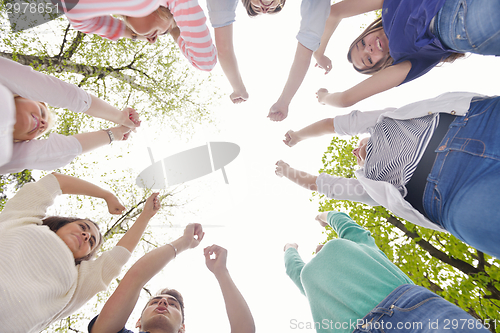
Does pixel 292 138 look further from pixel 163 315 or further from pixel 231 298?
pixel 163 315

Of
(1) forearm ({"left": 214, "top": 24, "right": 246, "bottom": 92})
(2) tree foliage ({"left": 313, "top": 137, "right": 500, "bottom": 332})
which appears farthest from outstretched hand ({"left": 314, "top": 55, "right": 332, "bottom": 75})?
(2) tree foliage ({"left": 313, "top": 137, "right": 500, "bottom": 332})

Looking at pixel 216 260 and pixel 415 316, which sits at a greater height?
pixel 216 260

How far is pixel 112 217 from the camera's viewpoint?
510 centimetres

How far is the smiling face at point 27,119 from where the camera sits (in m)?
1.98

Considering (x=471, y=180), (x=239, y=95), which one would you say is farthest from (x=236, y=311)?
(x=239, y=95)

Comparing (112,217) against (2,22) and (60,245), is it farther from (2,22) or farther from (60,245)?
(2,22)

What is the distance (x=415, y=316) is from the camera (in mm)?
1433

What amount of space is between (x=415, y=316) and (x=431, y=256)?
3.26 metres

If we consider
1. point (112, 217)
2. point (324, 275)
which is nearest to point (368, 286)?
point (324, 275)

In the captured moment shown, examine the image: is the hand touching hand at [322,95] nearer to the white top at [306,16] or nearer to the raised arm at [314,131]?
the raised arm at [314,131]

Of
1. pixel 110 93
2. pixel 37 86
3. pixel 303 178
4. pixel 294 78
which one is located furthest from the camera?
pixel 110 93

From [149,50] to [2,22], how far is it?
2454 mm

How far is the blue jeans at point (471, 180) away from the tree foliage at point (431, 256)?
273 cm

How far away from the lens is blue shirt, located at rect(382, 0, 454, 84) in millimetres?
1659
